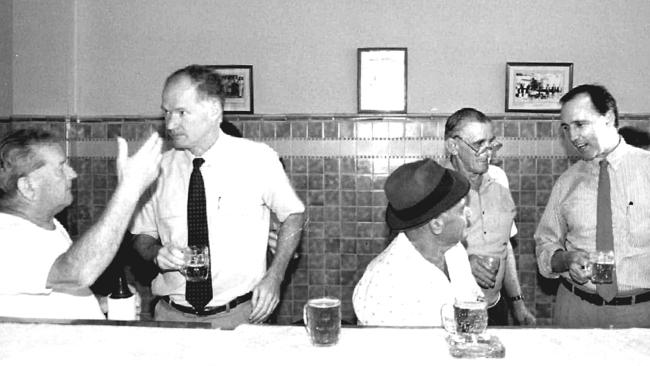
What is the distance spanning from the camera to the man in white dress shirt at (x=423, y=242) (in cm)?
218

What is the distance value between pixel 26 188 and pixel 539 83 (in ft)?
13.9

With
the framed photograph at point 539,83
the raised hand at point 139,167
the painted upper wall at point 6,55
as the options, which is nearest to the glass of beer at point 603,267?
the raised hand at point 139,167

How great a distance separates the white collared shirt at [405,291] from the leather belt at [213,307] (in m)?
1.00

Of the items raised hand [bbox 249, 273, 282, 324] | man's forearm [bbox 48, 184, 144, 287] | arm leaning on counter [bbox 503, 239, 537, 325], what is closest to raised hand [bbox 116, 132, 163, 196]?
man's forearm [bbox 48, 184, 144, 287]

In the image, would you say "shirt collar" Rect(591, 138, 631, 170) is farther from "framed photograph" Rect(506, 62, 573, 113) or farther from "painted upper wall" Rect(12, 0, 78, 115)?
"painted upper wall" Rect(12, 0, 78, 115)

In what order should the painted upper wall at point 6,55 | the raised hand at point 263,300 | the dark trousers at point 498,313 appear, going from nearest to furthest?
the raised hand at point 263,300, the dark trousers at point 498,313, the painted upper wall at point 6,55

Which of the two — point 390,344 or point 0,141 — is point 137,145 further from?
point 390,344

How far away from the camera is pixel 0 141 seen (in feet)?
8.24

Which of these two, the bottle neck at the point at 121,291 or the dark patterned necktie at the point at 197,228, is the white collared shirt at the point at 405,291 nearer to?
the bottle neck at the point at 121,291

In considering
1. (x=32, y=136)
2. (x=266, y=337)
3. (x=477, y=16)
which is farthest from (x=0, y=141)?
(x=477, y=16)

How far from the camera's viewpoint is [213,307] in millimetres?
3059

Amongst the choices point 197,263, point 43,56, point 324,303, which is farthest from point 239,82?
point 324,303

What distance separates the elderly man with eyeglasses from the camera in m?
3.71

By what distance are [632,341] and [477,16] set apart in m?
4.03
